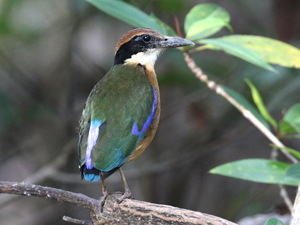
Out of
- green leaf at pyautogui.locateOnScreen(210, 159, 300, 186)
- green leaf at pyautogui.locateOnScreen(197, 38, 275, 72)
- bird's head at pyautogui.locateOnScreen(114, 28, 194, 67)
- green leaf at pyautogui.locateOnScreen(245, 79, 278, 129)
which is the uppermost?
bird's head at pyautogui.locateOnScreen(114, 28, 194, 67)

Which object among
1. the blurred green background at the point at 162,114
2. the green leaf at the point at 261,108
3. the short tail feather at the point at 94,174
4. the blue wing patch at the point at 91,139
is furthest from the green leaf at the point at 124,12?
the blurred green background at the point at 162,114

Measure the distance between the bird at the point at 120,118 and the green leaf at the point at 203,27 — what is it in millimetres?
69

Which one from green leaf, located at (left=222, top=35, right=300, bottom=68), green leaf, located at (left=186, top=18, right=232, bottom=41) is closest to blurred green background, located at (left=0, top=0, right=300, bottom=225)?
green leaf, located at (left=222, top=35, right=300, bottom=68)

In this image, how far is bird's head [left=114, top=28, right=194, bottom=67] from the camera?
332 cm

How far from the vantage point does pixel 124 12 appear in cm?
305

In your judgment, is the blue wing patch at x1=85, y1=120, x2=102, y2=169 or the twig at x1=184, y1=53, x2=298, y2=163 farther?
the twig at x1=184, y1=53, x2=298, y2=163

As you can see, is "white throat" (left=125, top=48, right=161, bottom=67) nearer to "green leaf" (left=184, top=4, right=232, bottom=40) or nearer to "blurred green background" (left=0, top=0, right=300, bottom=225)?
"green leaf" (left=184, top=4, right=232, bottom=40)

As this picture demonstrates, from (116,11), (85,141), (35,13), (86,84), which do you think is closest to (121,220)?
(85,141)

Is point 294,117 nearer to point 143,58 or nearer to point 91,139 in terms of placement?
point 143,58

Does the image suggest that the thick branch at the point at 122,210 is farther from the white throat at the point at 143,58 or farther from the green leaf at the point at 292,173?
the white throat at the point at 143,58

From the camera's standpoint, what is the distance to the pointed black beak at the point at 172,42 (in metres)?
3.10

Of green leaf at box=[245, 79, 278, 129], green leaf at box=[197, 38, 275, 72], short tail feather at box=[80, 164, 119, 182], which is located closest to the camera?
short tail feather at box=[80, 164, 119, 182]

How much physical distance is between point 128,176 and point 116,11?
8.98 ft

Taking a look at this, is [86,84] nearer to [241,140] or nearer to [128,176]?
[128,176]
